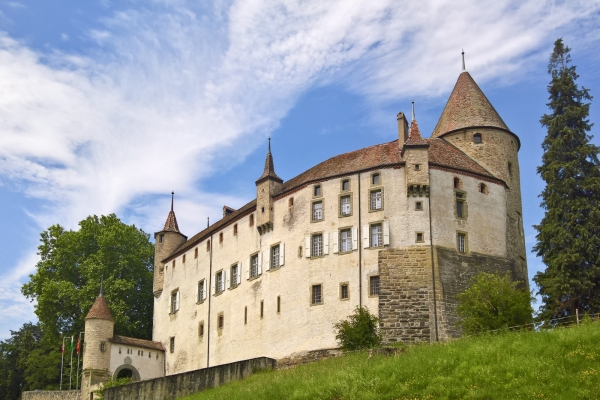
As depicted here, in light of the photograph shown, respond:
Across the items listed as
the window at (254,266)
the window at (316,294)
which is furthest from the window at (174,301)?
the window at (316,294)

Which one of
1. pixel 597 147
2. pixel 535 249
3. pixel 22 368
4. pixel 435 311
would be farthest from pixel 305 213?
pixel 22 368

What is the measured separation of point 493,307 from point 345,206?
11.9m

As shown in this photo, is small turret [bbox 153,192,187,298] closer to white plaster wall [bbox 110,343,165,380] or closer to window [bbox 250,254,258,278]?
white plaster wall [bbox 110,343,165,380]

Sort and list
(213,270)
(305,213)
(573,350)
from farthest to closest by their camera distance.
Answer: (213,270), (305,213), (573,350)

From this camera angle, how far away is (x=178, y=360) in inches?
2293

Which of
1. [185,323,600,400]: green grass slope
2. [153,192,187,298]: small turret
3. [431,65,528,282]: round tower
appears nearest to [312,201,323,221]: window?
[431,65,528,282]: round tower

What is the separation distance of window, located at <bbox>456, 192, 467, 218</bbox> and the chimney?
4664 millimetres

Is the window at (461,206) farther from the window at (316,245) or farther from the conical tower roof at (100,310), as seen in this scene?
the conical tower roof at (100,310)

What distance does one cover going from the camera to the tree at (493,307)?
38531mm

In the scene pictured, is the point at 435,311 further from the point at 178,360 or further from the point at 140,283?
the point at 140,283

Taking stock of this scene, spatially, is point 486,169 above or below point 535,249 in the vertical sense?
above

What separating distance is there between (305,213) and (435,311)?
9.91 meters

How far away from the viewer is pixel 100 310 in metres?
58.6

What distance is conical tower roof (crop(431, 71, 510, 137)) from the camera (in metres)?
51.0
